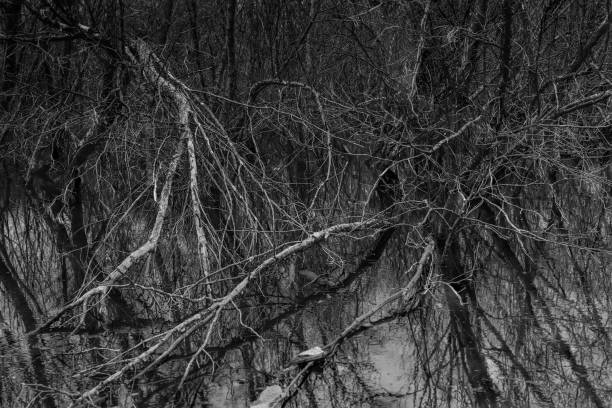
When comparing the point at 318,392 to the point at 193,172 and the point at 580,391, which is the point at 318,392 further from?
the point at 193,172

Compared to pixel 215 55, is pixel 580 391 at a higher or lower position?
lower

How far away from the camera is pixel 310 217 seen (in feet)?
20.5

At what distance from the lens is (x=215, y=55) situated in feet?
30.3

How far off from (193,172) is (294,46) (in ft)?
11.0

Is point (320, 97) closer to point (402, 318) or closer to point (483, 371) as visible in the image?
point (402, 318)

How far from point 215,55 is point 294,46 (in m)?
1.37

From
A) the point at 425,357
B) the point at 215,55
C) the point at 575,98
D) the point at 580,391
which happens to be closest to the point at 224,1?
the point at 215,55

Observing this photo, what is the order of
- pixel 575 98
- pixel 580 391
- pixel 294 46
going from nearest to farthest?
pixel 580 391 → pixel 575 98 → pixel 294 46

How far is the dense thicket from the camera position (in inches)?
171

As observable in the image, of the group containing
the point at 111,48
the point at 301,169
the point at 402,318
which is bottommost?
the point at 402,318

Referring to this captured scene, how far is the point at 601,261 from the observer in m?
5.92

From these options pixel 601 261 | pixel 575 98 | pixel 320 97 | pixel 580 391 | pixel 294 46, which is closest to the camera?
pixel 580 391

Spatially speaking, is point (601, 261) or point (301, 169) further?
point (301, 169)

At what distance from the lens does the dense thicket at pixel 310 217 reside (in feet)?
14.2
